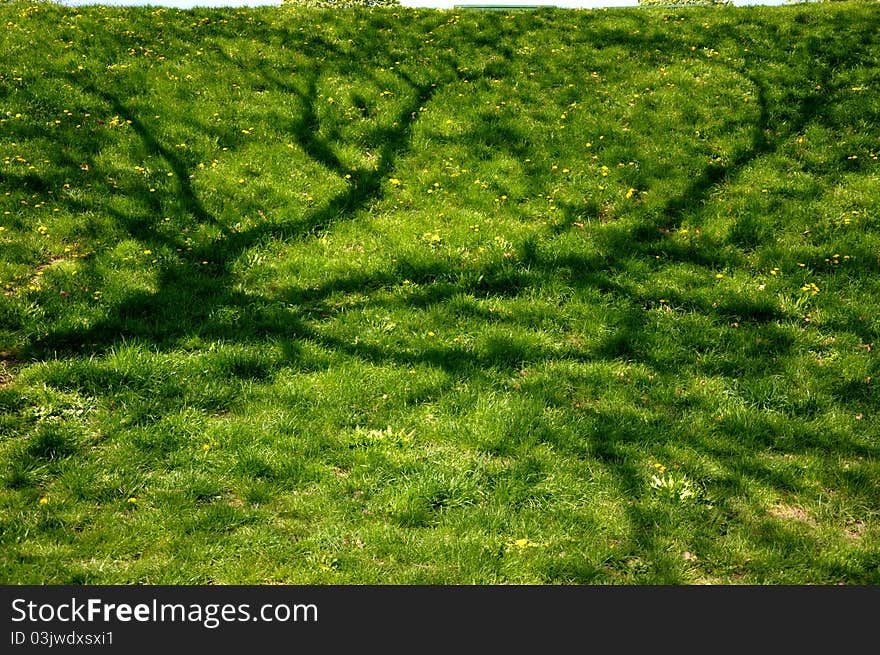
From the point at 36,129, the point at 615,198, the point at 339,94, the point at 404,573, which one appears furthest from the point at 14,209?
the point at 615,198

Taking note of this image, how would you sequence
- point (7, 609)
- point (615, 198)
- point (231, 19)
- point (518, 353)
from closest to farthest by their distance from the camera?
point (7, 609) < point (518, 353) < point (615, 198) < point (231, 19)

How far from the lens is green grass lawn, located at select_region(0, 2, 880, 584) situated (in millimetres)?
4652

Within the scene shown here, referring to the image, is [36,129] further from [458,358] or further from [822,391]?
[822,391]

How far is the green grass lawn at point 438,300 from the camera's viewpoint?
15.3 feet

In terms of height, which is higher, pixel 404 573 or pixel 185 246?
pixel 185 246

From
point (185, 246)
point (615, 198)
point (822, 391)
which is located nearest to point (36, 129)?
point (185, 246)

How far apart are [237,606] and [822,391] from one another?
525cm

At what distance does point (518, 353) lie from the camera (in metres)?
6.53

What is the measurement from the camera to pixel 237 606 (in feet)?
12.8

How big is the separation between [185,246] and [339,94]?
4.62 metres

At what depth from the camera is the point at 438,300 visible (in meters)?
7.31

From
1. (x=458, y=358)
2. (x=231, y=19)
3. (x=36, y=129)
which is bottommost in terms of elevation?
(x=458, y=358)

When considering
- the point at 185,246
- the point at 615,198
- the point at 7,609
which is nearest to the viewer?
the point at 7,609

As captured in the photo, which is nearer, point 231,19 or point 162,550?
point 162,550
